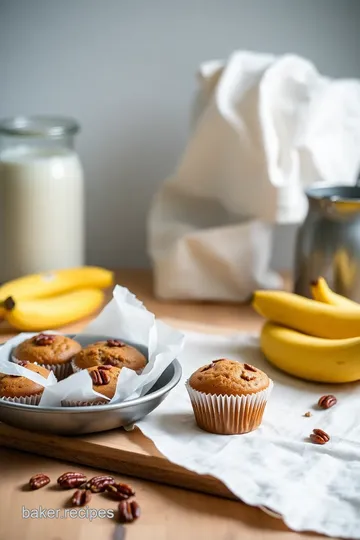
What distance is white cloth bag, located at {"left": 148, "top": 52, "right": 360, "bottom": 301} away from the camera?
5.06ft

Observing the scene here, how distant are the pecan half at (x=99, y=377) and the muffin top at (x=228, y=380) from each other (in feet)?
0.35

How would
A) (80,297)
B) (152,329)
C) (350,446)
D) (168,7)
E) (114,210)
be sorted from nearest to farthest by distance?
(350,446), (152,329), (80,297), (168,7), (114,210)

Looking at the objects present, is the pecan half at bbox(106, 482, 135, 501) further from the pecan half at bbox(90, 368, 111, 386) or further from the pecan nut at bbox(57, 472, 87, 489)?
the pecan half at bbox(90, 368, 111, 386)

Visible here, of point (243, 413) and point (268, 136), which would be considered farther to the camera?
point (268, 136)

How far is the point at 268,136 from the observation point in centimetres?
153

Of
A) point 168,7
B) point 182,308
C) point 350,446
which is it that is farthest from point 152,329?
point 168,7

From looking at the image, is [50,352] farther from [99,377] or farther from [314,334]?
[314,334]

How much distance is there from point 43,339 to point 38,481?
0.27 meters

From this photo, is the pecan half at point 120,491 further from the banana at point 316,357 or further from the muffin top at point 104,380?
the banana at point 316,357

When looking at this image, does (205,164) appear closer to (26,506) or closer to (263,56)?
(263,56)

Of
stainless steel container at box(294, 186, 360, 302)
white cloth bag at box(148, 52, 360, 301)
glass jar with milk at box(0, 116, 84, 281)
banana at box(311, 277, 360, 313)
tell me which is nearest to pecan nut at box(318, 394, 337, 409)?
banana at box(311, 277, 360, 313)

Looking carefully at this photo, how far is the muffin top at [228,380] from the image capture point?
1056 mm

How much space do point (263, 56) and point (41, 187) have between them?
48cm

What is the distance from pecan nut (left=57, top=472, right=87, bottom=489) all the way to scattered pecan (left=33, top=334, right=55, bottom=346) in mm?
250
